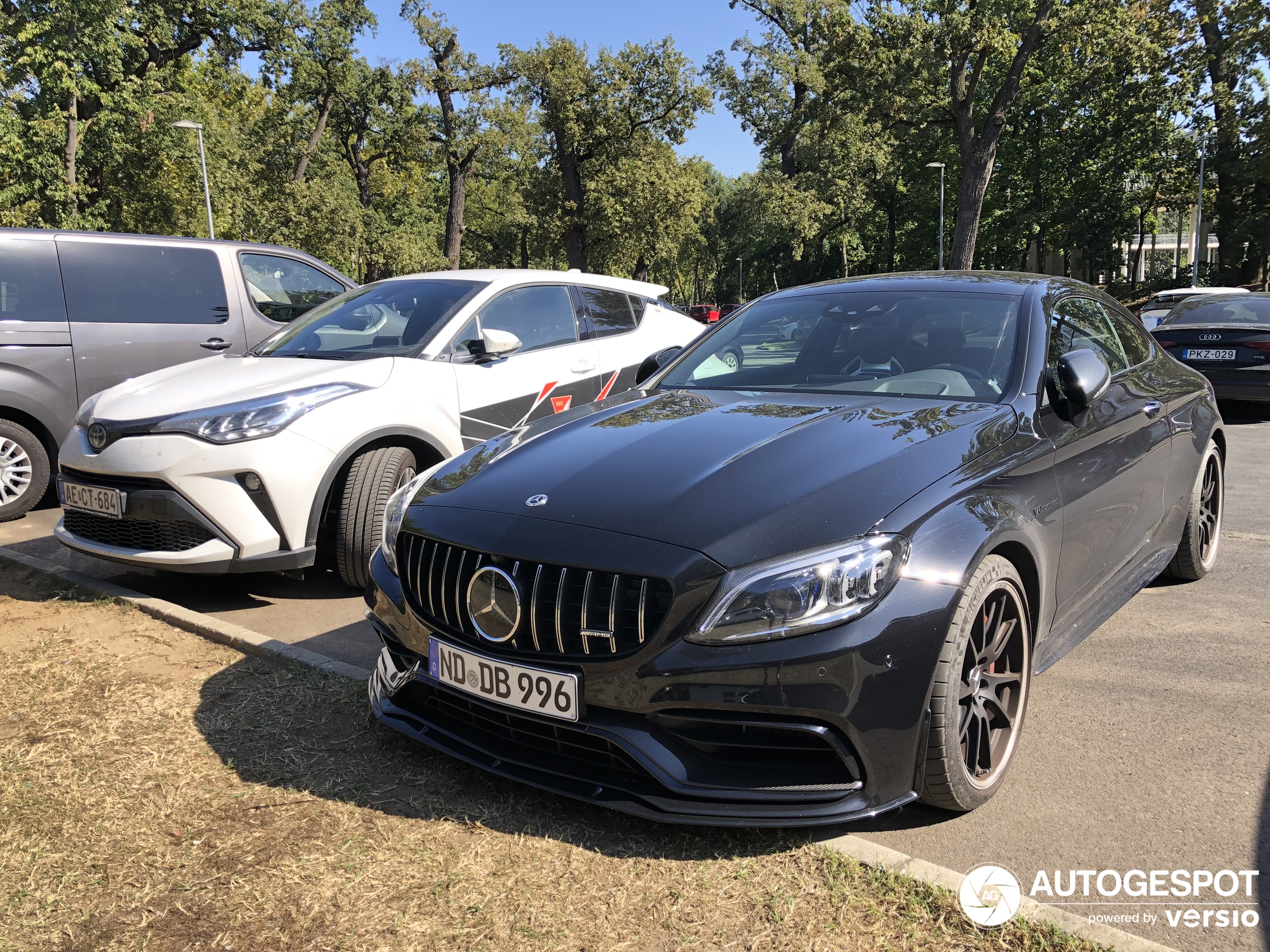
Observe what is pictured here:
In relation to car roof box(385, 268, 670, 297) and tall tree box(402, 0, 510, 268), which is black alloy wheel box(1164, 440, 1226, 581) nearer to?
car roof box(385, 268, 670, 297)

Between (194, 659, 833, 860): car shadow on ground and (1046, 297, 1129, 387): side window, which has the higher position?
(1046, 297, 1129, 387): side window

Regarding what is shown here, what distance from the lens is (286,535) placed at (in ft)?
15.1

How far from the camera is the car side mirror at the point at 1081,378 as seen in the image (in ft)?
10.7

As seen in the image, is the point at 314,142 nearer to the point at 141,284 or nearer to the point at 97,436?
the point at 141,284

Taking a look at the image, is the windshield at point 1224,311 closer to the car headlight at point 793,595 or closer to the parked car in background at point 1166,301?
the parked car in background at point 1166,301

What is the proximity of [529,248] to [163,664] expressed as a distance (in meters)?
38.2

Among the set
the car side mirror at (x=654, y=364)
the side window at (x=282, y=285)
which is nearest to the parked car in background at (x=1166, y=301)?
the car side mirror at (x=654, y=364)

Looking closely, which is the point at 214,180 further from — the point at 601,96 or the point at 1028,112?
the point at 1028,112

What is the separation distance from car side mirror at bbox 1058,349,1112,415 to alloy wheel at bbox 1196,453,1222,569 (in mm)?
1959

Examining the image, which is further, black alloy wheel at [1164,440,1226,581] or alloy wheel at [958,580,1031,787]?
black alloy wheel at [1164,440,1226,581]

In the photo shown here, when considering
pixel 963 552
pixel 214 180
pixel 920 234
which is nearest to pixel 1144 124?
pixel 920 234

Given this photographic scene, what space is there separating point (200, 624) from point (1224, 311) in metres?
11.1

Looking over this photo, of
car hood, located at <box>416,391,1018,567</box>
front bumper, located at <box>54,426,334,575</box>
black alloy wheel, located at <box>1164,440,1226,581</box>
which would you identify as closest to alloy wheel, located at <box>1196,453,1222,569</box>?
black alloy wheel, located at <box>1164,440,1226,581</box>

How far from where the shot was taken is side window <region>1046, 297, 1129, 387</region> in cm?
359
